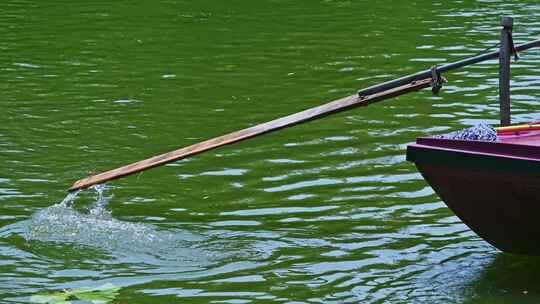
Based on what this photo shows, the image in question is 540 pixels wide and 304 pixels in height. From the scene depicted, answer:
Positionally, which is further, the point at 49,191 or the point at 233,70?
the point at 233,70

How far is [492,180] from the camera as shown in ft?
24.2

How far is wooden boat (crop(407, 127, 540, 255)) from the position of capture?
7.26 meters

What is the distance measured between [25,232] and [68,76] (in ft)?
19.2

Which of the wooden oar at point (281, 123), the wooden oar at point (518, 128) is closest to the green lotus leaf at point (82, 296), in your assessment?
the wooden oar at point (281, 123)

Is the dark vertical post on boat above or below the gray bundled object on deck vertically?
above

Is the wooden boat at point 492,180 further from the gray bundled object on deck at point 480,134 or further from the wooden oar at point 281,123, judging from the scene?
the wooden oar at point 281,123

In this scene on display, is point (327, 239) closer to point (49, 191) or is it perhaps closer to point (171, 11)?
point (49, 191)

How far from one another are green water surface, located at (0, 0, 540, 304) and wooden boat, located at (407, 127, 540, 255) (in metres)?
0.38

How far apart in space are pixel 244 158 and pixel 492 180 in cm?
385

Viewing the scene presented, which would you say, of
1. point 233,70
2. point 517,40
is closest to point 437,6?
point 517,40

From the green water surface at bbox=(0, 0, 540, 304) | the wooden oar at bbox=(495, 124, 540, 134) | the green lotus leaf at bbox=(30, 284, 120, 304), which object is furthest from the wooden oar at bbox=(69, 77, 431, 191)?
the green lotus leaf at bbox=(30, 284, 120, 304)

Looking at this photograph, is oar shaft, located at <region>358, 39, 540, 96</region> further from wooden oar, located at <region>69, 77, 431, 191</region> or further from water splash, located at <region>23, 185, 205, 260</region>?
water splash, located at <region>23, 185, 205, 260</region>

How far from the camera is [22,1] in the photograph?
20.9 meters

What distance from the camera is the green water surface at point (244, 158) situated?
8.05 metres
